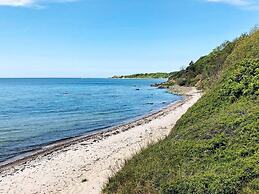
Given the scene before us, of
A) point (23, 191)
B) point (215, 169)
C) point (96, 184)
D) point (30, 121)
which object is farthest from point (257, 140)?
point (30, 121)

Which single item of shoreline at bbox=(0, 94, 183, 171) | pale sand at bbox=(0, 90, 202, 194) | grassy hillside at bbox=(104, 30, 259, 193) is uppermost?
grassy hillside at bbox=(104, 30, 259, 193)

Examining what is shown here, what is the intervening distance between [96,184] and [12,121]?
2709 centimetres

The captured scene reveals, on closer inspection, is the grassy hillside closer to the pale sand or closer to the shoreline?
the pale sand

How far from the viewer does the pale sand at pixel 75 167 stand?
1655cm

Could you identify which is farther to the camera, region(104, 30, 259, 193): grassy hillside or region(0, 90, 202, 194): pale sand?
region(0, 90, 202, 194): pale sand

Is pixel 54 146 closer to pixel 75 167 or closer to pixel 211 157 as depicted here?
pixel 75 167

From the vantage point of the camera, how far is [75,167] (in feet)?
64.8

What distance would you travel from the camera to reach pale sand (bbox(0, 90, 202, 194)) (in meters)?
16.5

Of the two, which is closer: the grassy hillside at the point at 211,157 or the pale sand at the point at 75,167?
the grassy hillside at the point at 211,157

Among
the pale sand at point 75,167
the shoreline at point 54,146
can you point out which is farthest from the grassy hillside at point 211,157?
the shoreline at point 54,146

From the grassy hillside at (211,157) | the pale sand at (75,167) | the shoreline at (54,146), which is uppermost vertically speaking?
the grassy hillside at (211,157)

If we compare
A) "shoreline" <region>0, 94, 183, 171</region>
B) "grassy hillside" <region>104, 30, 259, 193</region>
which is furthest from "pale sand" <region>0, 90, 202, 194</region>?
"grassy hillside" <region>104, 30, 259, 193</region>

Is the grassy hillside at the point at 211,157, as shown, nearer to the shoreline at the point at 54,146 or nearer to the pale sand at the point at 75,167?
the pale sand at the point at 75,167

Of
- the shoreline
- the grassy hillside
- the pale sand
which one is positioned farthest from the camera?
the shoreline
